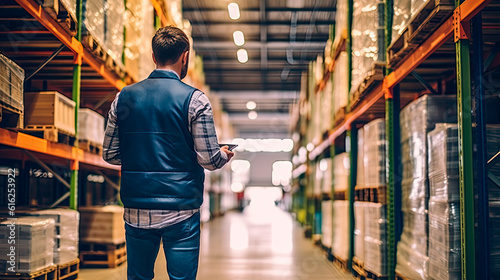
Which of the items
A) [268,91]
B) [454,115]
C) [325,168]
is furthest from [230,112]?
[454,115]

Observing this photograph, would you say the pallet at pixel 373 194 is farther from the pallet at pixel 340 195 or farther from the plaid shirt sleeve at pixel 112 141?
the plaid shirt sleeve at pixel 112 141

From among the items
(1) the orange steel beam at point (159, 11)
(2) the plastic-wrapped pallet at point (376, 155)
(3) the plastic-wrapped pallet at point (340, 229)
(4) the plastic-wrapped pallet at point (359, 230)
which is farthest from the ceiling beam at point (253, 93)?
(2) the plastic-wrapped pallet at point (376, 155)

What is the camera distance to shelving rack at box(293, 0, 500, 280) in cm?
307

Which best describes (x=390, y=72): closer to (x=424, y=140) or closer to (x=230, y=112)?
(x=424, y=140)

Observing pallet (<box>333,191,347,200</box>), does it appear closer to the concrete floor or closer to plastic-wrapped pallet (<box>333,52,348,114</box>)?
the concrete floor

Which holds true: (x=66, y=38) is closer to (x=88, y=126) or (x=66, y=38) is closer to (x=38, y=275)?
(x=88, y=126)

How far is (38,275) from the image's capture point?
14.7 feet

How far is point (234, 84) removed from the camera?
2425 cm

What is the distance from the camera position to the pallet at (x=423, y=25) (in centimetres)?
336

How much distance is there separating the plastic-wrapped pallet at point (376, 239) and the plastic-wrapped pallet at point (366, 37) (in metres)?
1.38

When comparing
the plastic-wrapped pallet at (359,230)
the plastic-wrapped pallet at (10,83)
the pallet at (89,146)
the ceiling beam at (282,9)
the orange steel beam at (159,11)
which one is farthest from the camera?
the ceiling beam at (282,9)

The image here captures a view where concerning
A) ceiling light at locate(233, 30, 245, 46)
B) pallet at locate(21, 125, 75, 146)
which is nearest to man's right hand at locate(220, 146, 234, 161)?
pallet at locate(21, 125, 75, 146)

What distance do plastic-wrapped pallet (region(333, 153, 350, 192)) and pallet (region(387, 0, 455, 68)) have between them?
102 inches

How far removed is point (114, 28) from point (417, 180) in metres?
3.96
